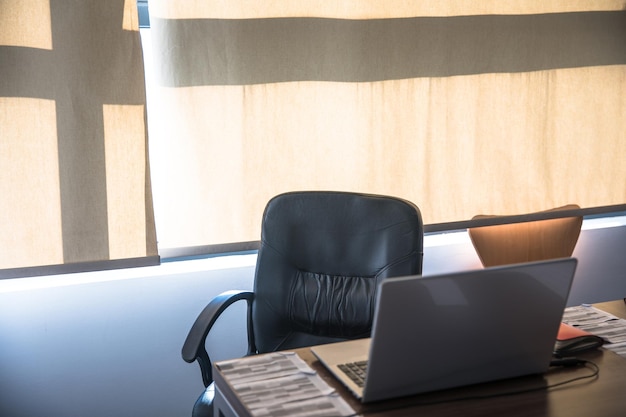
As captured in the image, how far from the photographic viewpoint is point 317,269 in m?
2.54

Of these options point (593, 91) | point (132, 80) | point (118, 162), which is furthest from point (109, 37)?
point (593, 91)

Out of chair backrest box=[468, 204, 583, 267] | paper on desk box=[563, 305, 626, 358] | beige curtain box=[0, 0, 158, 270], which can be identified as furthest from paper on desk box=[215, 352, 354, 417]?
chair backrest box=[468, 204, 583, 267]

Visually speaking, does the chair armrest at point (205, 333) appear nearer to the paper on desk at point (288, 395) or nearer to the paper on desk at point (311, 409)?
the paper on desk at point (288, 395)

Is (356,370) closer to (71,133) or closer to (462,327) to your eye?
(462,327)

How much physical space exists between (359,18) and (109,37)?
104cm

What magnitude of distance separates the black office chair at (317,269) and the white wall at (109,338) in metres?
0.65

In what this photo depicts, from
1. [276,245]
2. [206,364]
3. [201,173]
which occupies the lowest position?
[206,364]

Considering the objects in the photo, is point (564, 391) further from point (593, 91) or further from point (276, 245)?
point (593, 91)

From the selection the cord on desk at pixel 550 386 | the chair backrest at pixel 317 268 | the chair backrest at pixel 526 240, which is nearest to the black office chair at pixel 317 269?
the chair backrest at pixel 317 268

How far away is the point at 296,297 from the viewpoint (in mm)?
2541

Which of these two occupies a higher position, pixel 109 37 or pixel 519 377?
pixel 109 37

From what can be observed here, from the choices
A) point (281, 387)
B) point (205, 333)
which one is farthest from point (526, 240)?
point (281, 387)

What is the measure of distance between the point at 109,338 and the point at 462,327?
1.83 m

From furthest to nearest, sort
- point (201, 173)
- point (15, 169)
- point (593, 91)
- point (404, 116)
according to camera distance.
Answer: point (593, 91) → point (404, 116) → point (201, 173) → point (15, 169)
